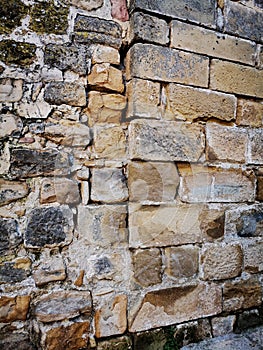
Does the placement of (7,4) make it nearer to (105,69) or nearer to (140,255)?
(105,69)

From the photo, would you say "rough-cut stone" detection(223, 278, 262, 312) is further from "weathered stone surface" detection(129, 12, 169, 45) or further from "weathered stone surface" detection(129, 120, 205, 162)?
"weathered stone surface" detection(129, 12, 169, 45)

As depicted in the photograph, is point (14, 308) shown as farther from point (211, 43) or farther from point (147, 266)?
point (211, 43)

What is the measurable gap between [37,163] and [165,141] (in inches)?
24.6

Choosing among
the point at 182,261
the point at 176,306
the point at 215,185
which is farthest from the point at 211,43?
the point at 176,306

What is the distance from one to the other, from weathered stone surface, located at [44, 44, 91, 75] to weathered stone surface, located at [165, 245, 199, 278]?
1.01m

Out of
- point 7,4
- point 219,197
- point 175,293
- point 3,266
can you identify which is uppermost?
point 7,4

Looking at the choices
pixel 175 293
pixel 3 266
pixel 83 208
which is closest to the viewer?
pixel 3 266

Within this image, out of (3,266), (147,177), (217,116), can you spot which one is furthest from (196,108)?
(3,266)

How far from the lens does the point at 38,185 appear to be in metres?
1.35

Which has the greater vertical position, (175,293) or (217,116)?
(217,116)

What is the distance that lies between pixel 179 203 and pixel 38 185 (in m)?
0.70

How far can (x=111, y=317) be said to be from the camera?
142 cm

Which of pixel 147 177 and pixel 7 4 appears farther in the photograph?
pixel 147 177

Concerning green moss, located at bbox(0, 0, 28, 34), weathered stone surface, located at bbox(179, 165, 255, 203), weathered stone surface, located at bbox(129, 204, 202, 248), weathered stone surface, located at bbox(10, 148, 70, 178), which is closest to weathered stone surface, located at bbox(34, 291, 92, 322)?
weathered stone surface, located at bbox(129, 204, 202, 248)
